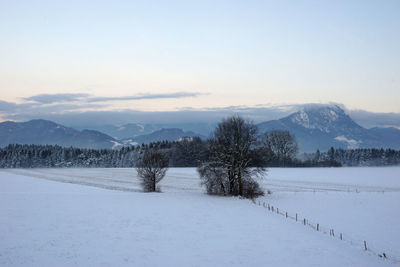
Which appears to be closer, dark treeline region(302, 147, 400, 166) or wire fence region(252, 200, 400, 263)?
wire fence region(252, 200, 400, 263)

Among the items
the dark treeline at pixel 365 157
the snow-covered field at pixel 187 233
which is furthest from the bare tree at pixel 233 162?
the dark treeline at pixel 365 157

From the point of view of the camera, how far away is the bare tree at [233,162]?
47500 mm

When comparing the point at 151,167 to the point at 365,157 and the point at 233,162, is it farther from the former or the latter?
the point at 365,157

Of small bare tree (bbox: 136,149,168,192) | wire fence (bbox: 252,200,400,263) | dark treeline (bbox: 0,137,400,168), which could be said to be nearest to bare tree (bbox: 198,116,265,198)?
small bare tree (bbox: 136,149,168,192)

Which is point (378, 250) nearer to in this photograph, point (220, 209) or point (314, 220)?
point (314, 220)

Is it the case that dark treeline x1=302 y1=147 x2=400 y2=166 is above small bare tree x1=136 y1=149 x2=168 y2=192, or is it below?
below

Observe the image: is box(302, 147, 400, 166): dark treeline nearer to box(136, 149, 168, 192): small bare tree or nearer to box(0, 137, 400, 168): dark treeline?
box(0, 137, 400, 168): dark treeline

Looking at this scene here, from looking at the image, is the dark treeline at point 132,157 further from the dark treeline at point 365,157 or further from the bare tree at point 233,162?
the bare tree at point 233,162

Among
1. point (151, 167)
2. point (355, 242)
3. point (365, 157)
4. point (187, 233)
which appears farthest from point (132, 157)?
point (355, 242)

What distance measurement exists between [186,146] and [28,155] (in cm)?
9844

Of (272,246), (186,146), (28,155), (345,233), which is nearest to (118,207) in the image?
(272,246)

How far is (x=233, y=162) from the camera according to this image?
47.8 m

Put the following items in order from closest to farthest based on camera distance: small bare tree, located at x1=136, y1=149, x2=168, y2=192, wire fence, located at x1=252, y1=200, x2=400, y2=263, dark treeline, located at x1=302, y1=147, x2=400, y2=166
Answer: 1. wire fence, located at x1=252, y1=200, x2=400, y2=263
2. small bare tree, located at x1=136, y1=149, x2=168, y2=192
3. dark treeline, located at x1=302, y1=147, x2=400, y2=166

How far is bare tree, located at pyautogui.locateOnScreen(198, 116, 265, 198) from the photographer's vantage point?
47.5m
